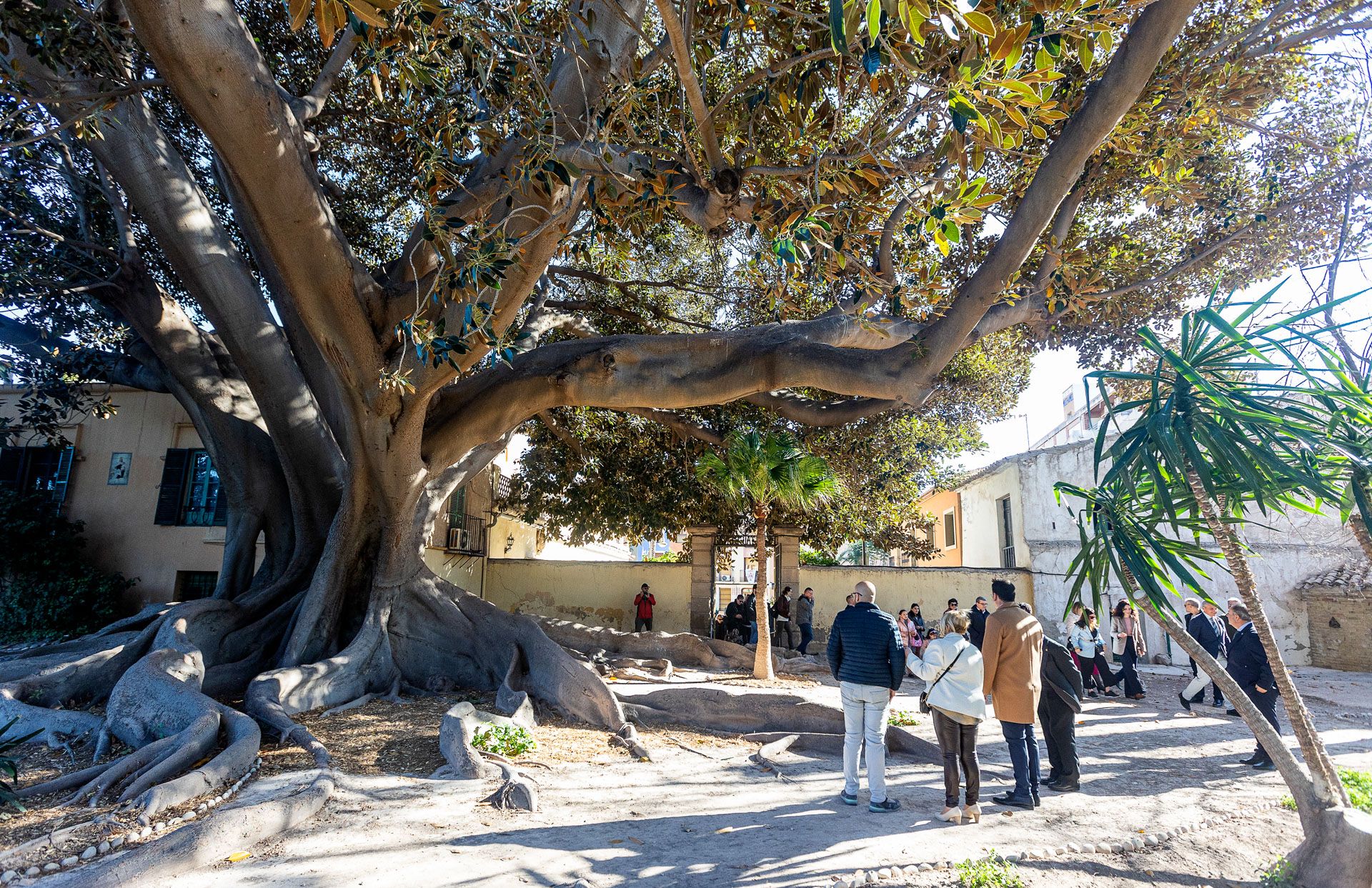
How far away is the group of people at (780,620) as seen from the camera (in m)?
16.7

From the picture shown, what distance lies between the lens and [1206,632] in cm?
1030

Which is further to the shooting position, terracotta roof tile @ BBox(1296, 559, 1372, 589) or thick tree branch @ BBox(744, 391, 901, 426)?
terracotta roof tile @ BBox(1296, 559, 1372, 589)

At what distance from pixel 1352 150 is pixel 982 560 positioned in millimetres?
18767

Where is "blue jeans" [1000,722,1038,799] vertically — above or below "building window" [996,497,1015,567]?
below

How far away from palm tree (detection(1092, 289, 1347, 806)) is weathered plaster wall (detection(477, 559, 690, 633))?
15080 millimetres

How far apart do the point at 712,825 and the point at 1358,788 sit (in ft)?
14.4

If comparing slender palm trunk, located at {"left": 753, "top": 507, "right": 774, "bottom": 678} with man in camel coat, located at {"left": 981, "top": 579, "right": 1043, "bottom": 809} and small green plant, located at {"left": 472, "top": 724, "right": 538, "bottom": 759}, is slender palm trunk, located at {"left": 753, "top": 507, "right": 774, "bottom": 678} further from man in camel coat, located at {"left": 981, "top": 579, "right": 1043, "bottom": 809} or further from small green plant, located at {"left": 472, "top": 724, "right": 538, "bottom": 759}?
man in camel coat, located at {"left": 981, "top": 579, "right": 1043, "bottom": 809}

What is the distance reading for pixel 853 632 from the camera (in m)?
5.67

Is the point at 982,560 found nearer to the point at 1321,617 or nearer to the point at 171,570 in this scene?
the point at 1321,617

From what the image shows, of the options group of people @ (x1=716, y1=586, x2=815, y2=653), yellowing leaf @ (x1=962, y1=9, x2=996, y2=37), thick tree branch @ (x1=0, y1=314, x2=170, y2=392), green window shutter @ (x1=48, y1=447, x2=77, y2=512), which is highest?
thick tree branch @ (x1=0, y1=314, x2=170, y2=392)

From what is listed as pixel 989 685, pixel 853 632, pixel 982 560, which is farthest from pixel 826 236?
pixel 982 560

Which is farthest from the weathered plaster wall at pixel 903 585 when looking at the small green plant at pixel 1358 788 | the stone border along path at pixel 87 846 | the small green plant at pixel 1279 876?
the stone border along path at pixel 87 846

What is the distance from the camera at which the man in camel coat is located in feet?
18.4

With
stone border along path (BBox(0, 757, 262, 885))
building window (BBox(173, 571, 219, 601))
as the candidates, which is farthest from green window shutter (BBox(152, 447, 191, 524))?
stone border along path (BBox(0, 757, 262, 885))
